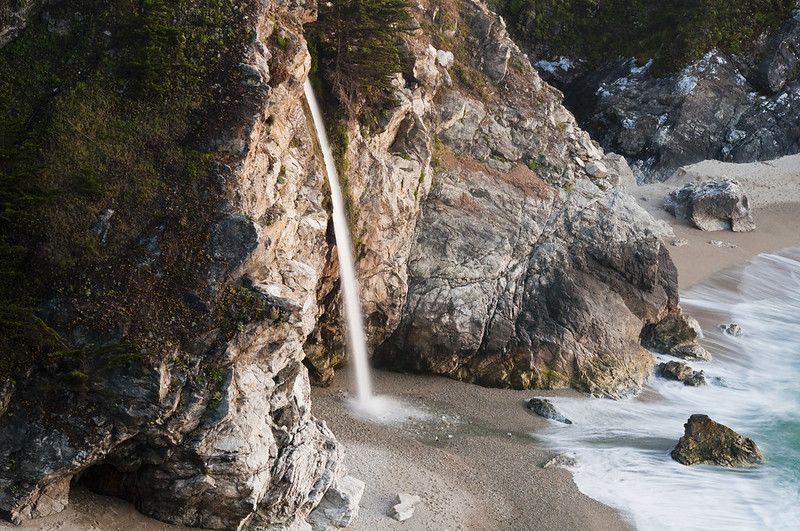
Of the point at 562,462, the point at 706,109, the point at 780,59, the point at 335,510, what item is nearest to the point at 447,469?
the point at 562,462

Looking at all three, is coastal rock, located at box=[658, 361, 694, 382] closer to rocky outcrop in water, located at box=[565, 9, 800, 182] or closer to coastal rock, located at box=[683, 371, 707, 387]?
coastal rock, located at box=[683, 371, 707, 387]

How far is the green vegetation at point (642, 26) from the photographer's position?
40.8 meters

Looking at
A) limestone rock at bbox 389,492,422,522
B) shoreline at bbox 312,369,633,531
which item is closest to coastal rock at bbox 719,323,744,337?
shoreline at bbox 312,369,633,531

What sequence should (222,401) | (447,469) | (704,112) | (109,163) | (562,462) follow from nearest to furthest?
(222,401) → (109,163) → (447,469) → (562,462) → (704,112)

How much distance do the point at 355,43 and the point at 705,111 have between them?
28960mm

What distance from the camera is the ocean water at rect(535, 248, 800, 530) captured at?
45.8ft

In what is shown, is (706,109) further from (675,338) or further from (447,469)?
(447,469)

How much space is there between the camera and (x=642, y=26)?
43250 millimetres

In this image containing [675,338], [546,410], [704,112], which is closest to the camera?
[546,410]

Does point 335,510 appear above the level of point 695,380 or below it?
below

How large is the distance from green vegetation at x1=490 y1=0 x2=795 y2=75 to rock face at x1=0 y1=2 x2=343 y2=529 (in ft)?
110

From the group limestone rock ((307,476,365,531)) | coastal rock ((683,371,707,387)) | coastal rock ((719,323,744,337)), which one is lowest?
limestone rock ((307,476,365,531))

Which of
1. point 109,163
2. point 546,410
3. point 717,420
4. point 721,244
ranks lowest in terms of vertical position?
point 546,410

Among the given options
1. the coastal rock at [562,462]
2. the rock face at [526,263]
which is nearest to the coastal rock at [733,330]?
the rock face at [526,263]
